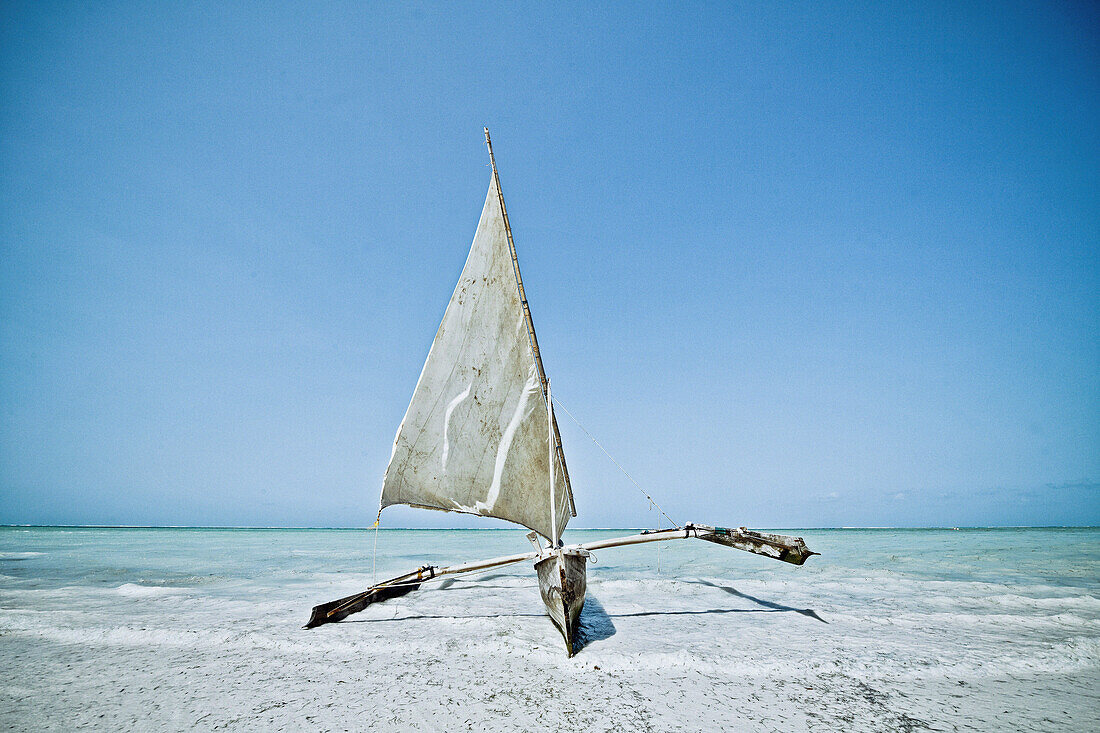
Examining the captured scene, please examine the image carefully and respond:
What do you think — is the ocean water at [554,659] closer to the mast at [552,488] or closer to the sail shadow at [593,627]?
the sail shadow at [593,627]

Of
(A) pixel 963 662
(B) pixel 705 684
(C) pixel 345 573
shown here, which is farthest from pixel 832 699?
(C) pixel 345 573

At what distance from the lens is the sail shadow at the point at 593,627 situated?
812 cm

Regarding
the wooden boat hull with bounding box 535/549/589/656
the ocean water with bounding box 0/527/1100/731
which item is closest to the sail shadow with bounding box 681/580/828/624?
the ocean water with bounding box 0/527/1100/731

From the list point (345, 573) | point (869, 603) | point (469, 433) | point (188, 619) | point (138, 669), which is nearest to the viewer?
point (138, 669)

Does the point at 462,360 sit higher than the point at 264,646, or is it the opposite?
the point at 462,360

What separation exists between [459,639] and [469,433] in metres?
3.77

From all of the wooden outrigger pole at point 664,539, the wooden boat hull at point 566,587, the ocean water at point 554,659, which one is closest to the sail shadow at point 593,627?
the ocean water at point 554,659

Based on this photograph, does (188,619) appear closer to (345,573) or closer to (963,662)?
(345,573)

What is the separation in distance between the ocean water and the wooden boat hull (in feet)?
1.67

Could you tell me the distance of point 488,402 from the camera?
8672mm

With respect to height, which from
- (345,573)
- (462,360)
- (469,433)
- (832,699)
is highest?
(462,360)

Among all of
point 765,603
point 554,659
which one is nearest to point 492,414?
point 554,659

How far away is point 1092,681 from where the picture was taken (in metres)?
6.58

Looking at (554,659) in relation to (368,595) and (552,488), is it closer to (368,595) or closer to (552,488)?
(552,488)
